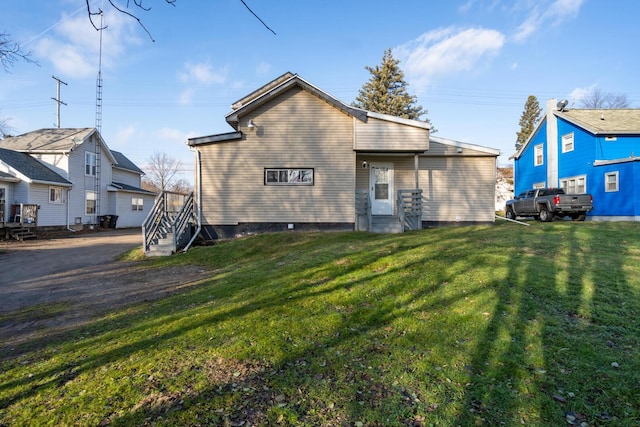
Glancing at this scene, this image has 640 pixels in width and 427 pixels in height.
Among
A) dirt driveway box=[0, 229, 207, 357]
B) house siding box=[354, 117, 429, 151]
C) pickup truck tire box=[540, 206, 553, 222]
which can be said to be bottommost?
dirt driveway box=[0, 229, 207, 357]

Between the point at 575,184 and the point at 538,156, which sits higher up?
the point at 538,156

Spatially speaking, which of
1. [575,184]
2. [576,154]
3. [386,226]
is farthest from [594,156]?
[386,226]

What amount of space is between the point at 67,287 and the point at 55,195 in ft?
55.8

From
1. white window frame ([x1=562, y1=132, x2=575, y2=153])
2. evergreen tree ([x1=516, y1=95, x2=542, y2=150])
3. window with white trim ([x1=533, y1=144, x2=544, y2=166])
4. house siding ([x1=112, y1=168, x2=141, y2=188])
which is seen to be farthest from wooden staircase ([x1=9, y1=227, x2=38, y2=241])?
evergreen tree ([x1=516, y1=95, x2=542, y2=150])

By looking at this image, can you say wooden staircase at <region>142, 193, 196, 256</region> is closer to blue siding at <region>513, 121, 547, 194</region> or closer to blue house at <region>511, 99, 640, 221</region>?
blue house at <region>511, 99, 640, 221</region>

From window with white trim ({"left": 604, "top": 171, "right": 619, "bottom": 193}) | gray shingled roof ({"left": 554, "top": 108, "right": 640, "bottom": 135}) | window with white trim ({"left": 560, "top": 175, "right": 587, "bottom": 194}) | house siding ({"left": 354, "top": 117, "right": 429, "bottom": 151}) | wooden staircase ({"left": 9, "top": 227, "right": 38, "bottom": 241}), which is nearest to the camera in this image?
house siding ({"left": 354, "top": 117, "right": 429, "bottom": 151})

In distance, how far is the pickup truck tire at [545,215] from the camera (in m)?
15.4

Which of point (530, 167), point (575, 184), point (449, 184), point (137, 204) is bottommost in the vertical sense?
point (137, 204)

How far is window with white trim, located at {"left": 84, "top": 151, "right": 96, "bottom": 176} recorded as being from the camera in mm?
23097

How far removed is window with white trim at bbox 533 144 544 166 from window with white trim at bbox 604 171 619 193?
594cm

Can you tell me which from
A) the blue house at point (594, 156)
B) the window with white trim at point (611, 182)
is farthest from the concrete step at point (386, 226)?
the window with white trim at point (611, 182)

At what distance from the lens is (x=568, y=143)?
816 inches

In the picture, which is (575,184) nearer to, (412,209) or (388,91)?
(412,209)

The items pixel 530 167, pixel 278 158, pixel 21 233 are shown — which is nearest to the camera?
pixel 278 158
